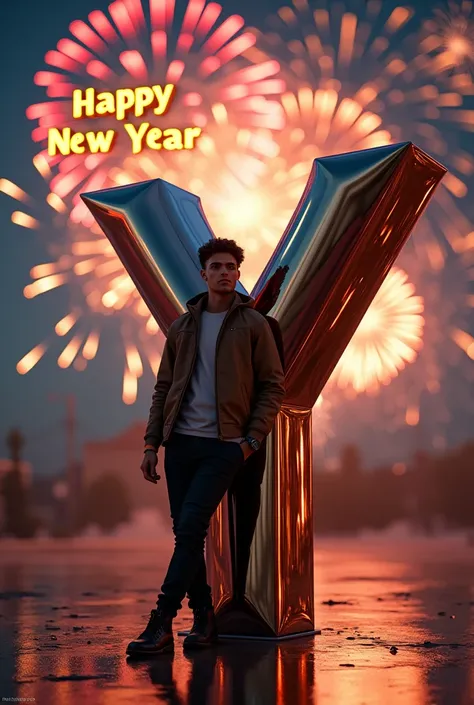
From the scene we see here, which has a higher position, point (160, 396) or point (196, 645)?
point (160, 396)

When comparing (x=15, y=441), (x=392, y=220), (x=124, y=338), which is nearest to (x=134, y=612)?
(x=392, y=220)

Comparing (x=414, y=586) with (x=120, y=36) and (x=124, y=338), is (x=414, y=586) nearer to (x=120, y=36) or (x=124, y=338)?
(x=124, y=338)

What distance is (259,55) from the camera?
1416cm

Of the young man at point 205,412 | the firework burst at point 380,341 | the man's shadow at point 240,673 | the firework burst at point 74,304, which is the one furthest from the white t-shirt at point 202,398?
the firework burst at point 74,304

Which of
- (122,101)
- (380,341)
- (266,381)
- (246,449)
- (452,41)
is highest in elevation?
(452,41)

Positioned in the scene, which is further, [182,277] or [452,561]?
[452,561]

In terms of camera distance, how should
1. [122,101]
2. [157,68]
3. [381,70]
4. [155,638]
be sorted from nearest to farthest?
[155,638], [122,101], [381,70], [157,68]

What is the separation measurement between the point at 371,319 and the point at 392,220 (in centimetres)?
713

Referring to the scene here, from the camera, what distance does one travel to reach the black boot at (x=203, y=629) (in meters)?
3.88

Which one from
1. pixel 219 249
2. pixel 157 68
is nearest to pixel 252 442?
pixel 219 249

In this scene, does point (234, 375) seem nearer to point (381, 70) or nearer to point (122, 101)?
point (122, 101)

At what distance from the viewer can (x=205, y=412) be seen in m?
3.82

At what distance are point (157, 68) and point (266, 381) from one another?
36.4 ft

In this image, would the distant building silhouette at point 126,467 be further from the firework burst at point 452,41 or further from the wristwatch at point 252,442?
the wristwatch at point 252,442
